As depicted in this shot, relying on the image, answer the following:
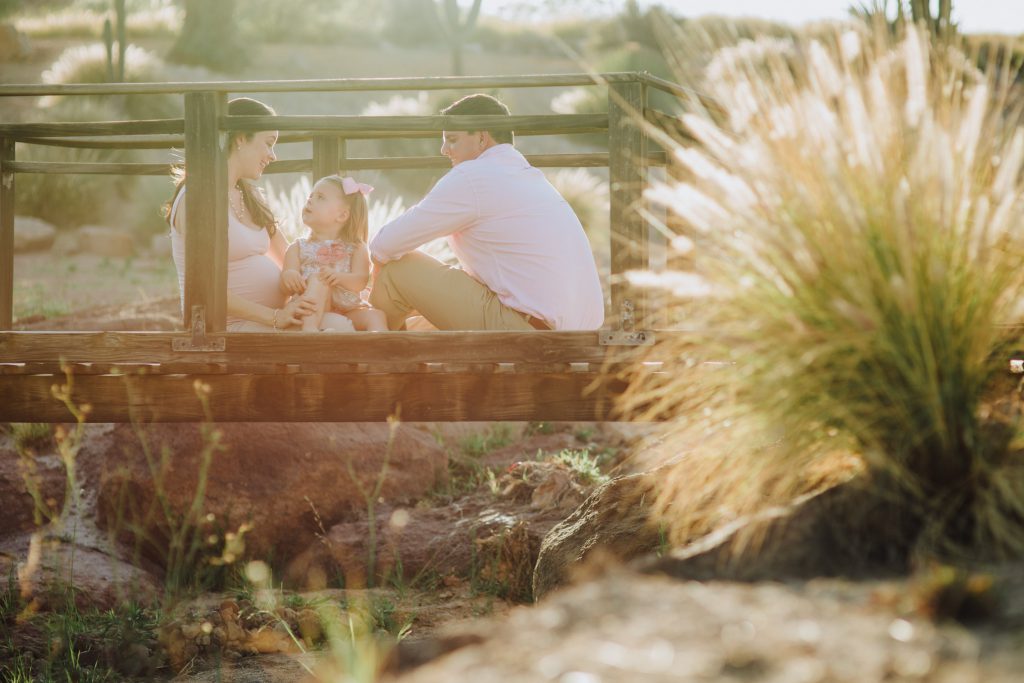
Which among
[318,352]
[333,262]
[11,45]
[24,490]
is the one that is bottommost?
[24,490]

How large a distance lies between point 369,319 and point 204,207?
30.6 inches

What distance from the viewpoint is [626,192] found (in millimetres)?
4270

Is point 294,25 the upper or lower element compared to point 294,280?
upper

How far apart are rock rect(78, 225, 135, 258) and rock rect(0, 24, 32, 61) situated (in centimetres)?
1225

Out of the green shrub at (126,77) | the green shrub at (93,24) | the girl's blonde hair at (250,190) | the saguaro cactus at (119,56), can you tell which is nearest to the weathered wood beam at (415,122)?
the girl's blonde hair at (250,190)

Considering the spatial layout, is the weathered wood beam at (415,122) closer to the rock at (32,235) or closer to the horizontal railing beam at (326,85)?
the horizontal railing beam at (326,85)

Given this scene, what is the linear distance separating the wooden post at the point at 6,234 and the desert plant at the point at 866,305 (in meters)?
3.73

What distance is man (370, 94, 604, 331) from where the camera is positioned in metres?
4.67

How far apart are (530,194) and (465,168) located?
29cm

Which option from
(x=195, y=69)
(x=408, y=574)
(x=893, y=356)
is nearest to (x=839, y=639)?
(x=893, y=356)

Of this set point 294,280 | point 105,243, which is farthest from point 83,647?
point 105,243

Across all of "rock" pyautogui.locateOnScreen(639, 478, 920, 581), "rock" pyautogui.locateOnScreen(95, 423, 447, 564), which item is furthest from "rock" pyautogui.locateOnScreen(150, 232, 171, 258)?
"rock" pyautogui.locateOnScreen(639, 478, 920, 581)

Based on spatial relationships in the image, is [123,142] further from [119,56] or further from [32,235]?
[119,56]

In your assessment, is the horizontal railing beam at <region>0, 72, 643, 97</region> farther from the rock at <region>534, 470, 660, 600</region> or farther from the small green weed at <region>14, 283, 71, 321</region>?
the small green weed at <region>14, 283, 71, 321</region>
